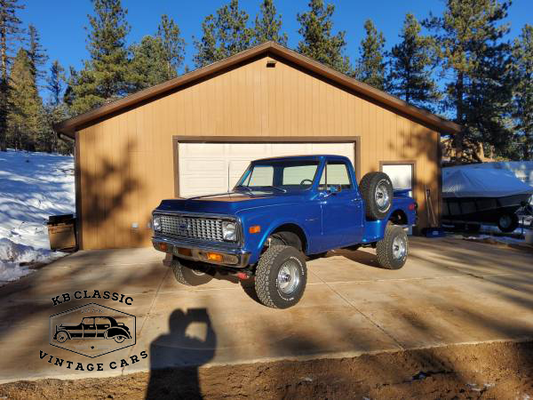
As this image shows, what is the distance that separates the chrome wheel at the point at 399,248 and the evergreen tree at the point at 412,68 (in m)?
23.7

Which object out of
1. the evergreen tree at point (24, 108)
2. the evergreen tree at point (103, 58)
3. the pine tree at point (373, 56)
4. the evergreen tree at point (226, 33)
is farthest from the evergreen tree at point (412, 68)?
the evergreen tree at point (24, 108)

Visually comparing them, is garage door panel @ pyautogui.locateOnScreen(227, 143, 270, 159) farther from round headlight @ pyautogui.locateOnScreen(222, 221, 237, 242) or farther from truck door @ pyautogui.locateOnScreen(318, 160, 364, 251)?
round headlight @ pyautogui.locateOnScreen(222, 221, 237, 242)

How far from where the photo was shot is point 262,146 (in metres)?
10.9

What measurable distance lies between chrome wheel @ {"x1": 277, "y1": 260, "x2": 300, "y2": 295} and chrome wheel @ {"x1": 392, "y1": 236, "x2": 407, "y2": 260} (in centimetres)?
265

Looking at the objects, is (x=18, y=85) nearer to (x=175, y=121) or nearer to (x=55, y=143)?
(x=55, y=143)

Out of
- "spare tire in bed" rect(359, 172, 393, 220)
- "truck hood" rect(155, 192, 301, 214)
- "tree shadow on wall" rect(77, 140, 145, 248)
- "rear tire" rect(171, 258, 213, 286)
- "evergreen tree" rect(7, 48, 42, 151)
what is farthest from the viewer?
"evergreen tree" rect(7, 48, 42, 151)

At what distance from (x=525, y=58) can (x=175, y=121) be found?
32648mm

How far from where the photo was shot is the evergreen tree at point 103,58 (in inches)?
1112

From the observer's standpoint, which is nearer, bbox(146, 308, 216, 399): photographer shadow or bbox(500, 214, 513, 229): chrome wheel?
bbox(146, 308, 216, 399): photographer shadow

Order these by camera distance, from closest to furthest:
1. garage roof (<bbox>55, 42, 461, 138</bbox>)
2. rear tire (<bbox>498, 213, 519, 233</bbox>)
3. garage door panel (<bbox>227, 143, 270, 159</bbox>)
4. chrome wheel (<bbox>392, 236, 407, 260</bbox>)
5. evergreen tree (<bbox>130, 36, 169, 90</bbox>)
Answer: chrome wheel (<bbox>392, 236, 407, 260</bbox>), garage roof (<bbox>55, 42, 461, 138</bbox>), garage door panel (<bbox>227, 143, 270, 159</bbox>), rear tire (<bbox>498, 213, 519, 233</bbox>), evergreen tree (<bbox>130, 36, 169, 90</bbox>)

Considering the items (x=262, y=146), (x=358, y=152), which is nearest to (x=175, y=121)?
(x=262, y=146)

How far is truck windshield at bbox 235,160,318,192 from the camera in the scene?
5.62 metres

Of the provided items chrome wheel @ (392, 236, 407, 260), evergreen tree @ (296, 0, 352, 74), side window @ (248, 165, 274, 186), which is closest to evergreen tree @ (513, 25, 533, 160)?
evergreen tree @ (296, 0, 352, 74)

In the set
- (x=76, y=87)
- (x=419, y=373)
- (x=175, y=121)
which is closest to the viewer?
(x=419, y=373)
